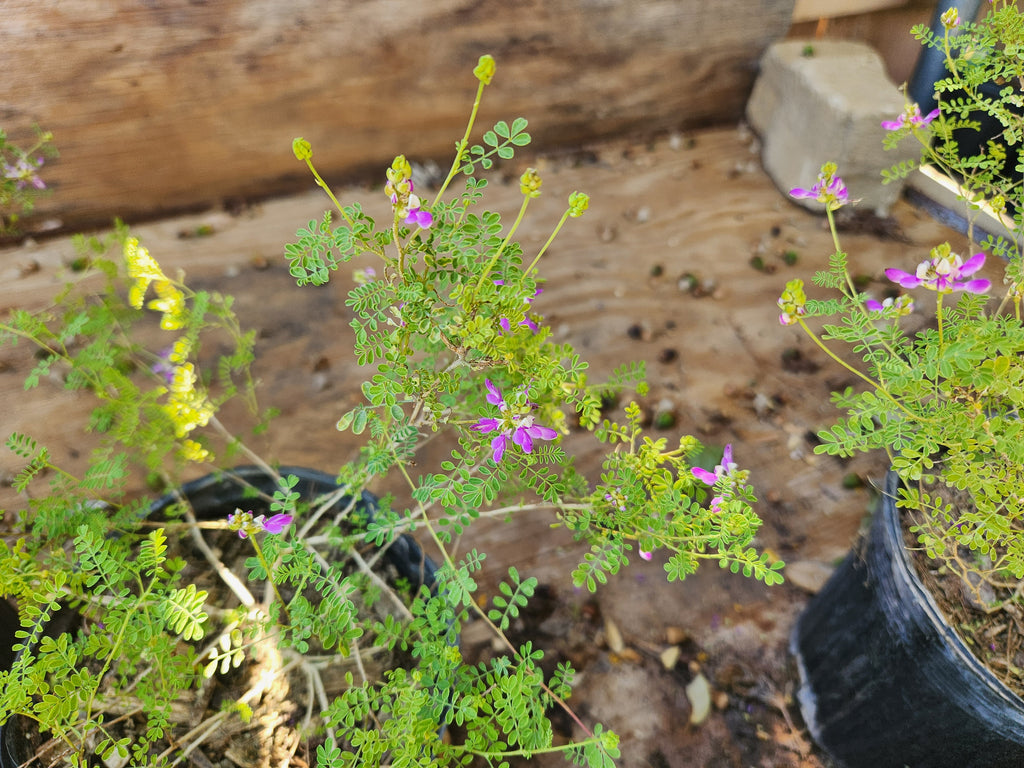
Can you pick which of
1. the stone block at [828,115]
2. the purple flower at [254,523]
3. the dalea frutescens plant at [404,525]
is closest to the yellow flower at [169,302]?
the dalea frutescens plant at [404,525]

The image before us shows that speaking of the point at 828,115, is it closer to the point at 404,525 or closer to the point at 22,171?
the point at 404,525

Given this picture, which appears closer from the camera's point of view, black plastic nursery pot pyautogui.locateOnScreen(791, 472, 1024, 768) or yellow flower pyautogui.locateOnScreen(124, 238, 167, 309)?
yellow flower pyautogui.locateOnScreen(124, 238, 167, 309)

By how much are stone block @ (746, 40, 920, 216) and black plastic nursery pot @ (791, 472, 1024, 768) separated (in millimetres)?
1395

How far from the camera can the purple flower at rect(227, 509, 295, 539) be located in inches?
34.7

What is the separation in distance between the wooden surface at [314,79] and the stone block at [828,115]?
0.16 meters

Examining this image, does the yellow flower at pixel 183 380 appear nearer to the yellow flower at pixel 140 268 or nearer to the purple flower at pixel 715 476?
the yellow flower at pixel 140 268

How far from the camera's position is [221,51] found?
204 centimetres

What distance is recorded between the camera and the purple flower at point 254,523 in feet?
2.89

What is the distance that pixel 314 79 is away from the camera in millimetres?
2174

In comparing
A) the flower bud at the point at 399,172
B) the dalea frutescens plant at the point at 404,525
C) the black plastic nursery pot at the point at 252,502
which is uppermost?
the flower bud at the point at 399,172

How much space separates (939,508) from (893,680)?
1.06 ft

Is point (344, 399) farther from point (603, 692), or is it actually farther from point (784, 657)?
point (784, 657)

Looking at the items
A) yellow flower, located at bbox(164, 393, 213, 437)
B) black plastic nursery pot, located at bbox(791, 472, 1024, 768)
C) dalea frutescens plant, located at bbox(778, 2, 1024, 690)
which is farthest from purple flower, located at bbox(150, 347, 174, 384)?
black plastic nursery pot, located at bbox(791, 472, 1024, 768)

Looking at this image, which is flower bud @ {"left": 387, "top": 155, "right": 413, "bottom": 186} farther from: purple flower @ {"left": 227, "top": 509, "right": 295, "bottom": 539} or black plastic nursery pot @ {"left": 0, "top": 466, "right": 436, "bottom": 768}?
black plastic nursery pot @ {"left": 0, "top": 466, "right": 436, "bottom": 768}
